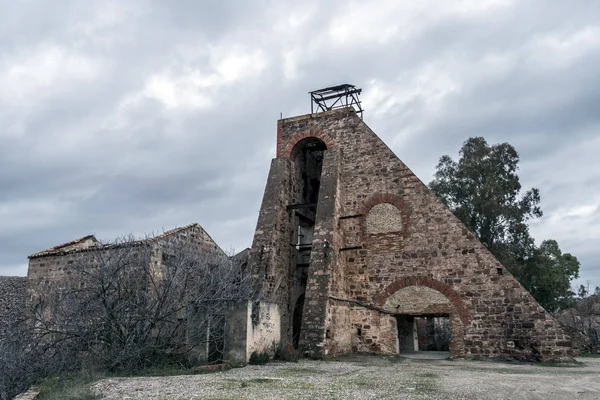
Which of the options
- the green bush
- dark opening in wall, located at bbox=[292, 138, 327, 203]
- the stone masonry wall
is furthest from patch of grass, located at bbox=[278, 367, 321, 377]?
the stone masonry wall

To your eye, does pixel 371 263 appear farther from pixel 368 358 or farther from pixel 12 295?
pixel 12 295

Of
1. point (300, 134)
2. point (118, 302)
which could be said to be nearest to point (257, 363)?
point (118, 302)

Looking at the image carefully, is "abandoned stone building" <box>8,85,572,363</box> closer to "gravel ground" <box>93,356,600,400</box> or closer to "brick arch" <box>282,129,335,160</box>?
"brick arch" <box>282,129,335,160</box>

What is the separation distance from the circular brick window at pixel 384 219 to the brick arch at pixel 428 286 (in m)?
1.54

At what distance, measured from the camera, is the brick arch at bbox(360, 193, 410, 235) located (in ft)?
45.2

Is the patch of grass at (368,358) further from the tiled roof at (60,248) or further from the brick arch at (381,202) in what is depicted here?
the tiled roof at (60,248)

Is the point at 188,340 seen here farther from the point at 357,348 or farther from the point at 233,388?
the point at 357,348

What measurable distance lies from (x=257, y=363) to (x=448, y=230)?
660 cm

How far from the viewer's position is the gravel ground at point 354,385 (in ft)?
20.3

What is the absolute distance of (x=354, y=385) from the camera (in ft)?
22.9

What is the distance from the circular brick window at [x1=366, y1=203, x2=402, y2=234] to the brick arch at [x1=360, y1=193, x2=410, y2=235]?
9cm

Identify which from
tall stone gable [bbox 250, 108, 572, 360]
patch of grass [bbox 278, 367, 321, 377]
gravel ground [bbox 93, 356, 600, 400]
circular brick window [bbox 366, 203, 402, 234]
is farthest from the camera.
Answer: circular brick window [bbox 366, 203, 402, 234]

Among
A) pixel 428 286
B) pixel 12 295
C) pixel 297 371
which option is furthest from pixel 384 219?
pixel 12 295

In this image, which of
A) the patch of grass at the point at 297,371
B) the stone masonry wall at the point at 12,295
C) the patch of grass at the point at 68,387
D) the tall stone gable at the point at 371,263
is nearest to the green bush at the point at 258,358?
the patch of grass at the point at 297,371
